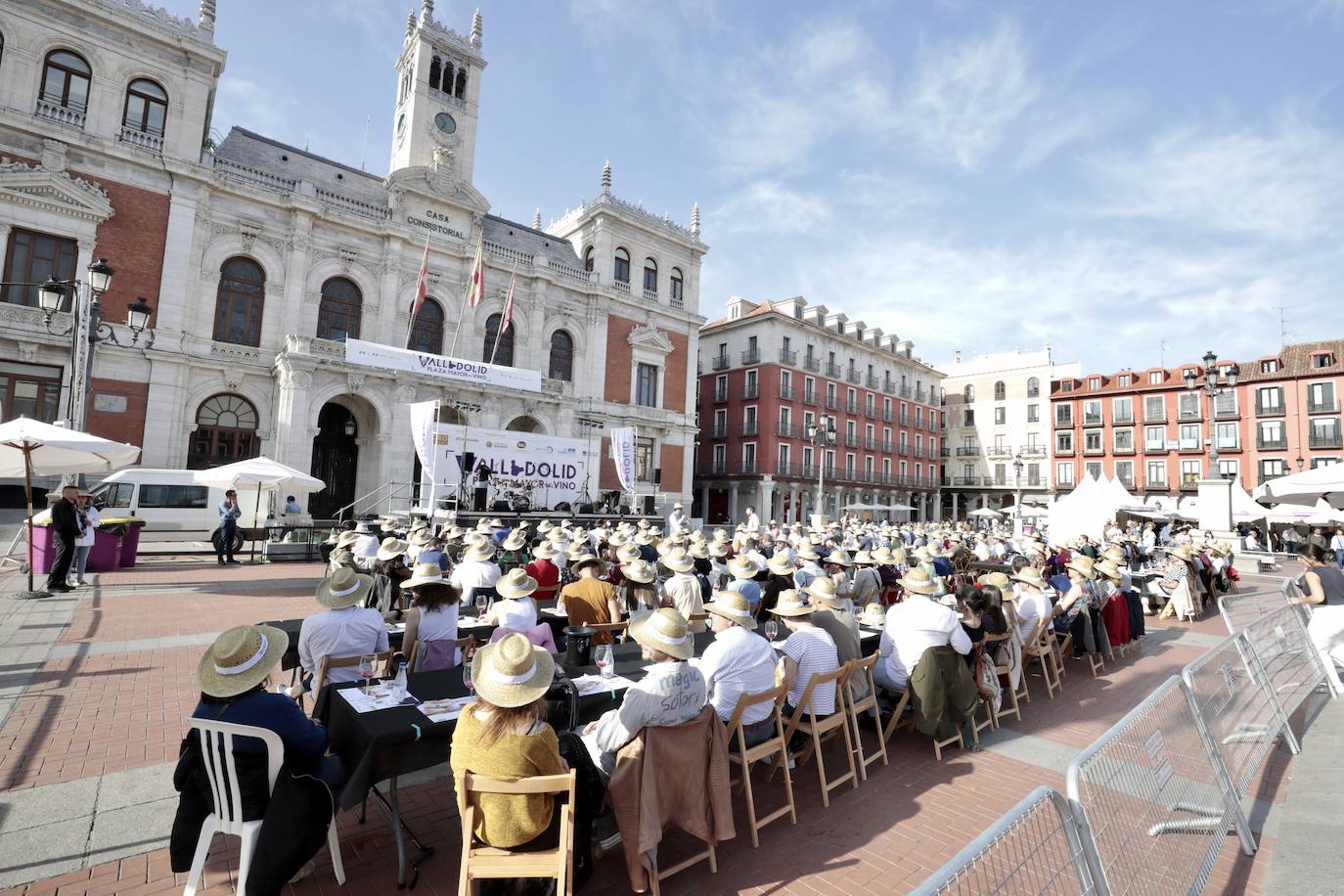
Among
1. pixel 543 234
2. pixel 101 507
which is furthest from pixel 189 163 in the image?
pixel 543 234

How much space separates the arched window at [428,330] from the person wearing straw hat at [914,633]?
22817 mm

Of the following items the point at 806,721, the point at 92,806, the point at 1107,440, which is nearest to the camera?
the point at 92,806

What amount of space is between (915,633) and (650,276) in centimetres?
2918

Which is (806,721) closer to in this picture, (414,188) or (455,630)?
(455,630)

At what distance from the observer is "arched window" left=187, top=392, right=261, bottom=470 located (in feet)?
66.0

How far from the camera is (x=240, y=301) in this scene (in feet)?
68.9

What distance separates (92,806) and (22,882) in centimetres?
73

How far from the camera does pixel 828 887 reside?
3.34 meters

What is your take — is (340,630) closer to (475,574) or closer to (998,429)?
(475,574)

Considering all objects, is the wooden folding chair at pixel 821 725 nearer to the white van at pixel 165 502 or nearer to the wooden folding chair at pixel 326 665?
the wooden folding chair at pixel 326 665

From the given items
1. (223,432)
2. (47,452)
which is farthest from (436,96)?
(47,452)

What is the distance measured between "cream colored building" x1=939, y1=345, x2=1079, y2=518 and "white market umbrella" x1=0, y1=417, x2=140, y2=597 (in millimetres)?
51050

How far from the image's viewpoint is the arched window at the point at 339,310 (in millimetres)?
22609

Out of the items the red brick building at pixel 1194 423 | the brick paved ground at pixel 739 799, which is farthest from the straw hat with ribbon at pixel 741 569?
the red brick building at pixel 1194 423
